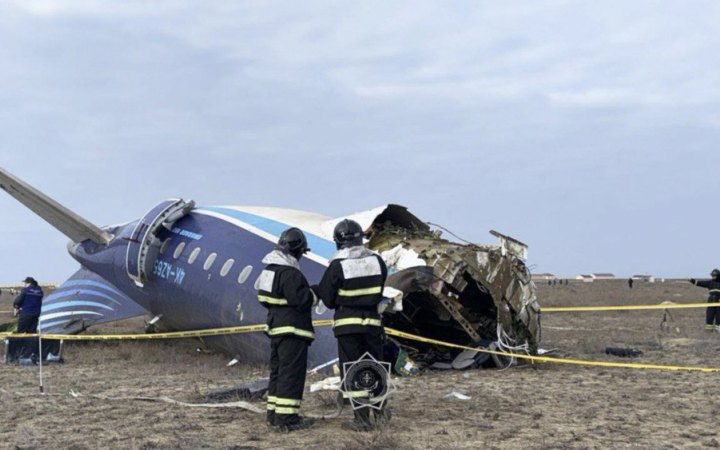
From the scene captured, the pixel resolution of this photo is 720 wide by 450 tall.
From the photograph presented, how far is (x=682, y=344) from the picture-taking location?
20.8 m

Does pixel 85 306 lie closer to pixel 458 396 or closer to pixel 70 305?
pixel 70 305

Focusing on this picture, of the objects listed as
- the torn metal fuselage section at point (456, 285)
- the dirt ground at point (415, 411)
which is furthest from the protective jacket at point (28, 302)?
the torn metal fuselage section at point (456, 285)

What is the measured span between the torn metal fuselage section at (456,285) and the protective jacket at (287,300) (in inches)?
181

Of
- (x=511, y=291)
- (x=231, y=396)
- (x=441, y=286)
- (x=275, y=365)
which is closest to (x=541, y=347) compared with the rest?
(x=511, y=291)

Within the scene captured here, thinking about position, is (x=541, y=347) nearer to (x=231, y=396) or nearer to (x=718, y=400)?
(x=718, y=400)

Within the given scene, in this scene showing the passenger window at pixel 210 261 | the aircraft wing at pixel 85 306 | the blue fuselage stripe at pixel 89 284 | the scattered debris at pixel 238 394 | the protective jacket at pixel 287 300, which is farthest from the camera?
the blue fuselage stripe at pixel 89 284

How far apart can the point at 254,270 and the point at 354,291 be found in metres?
6.44

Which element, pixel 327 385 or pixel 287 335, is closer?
pixel 287 335

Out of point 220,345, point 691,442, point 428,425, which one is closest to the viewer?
point 691,442

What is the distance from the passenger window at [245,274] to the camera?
15352mm

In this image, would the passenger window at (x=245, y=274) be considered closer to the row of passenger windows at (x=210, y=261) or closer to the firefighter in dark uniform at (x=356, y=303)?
the row of passenger windows at (x=210, y=261)

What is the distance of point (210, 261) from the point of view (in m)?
16.7

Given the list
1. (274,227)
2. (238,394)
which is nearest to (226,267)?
(274,227)

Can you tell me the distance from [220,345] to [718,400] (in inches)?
400
